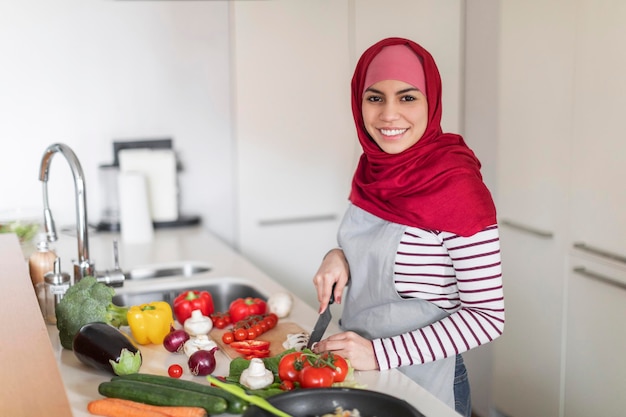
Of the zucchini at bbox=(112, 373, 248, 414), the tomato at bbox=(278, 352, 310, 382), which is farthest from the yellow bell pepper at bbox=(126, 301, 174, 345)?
the tomato at bbox=(278, 352, 310, 382)

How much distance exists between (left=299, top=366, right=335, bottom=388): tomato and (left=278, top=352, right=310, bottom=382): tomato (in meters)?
0.02

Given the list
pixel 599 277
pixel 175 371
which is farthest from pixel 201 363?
pixel 599 277

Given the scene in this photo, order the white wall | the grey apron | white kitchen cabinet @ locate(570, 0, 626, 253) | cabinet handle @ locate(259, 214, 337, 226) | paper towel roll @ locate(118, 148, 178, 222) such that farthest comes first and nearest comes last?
cabinet handle @ locate(259, 214, 337, 226), paper towel roll @ locate(118, 148, 178, 222), the white wall, white kitchen cabinet @ locate(570, 0, 626, 253), the grey apron

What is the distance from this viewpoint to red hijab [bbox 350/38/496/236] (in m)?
1.20

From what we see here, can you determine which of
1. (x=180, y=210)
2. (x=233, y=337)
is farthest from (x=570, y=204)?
(x=180, y=210)

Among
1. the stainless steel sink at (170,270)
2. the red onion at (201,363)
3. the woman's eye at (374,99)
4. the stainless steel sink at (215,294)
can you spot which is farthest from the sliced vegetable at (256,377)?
the stainless steel sink at (170,270)

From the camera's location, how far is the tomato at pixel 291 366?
3.71ft

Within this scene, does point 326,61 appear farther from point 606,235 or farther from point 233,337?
point 233,337

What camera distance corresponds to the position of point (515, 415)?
212cm

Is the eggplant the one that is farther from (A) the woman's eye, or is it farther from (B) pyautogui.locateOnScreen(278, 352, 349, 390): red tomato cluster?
(A) the woman's eye

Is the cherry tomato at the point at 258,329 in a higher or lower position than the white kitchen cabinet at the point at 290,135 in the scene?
lower

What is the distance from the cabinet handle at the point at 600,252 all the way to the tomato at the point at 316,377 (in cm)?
96

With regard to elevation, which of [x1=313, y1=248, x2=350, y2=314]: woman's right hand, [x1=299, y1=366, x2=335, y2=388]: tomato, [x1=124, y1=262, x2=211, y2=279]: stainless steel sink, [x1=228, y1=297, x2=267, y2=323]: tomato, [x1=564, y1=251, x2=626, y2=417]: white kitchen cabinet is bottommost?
[x1=564, y1=251, x2=626, y2=417]: white kitchen cabinet

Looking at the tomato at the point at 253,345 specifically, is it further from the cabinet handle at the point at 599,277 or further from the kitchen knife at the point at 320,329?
the cabinet handle at the point at 599,277
